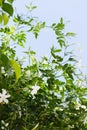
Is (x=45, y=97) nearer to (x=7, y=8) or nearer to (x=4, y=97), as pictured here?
(x=4, y=97)

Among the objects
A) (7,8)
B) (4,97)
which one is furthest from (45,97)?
(7,8)

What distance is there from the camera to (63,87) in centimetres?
310

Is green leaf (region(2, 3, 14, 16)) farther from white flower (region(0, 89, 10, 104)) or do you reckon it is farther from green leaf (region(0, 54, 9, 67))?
white flower (region(0, 89, 10, 104))

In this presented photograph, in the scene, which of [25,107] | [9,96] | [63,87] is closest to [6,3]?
[9,96]

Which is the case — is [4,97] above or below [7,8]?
below

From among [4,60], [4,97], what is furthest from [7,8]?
[4,97]

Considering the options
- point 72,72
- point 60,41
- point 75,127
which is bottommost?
point 75,127

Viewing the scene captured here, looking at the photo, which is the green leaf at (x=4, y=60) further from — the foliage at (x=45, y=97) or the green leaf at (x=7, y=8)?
the foliage at (x=45, y=97)

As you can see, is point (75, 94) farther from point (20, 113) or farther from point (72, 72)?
point (20, 113)

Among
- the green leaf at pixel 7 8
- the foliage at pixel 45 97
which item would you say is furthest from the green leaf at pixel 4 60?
the foliage at pixel 45 97

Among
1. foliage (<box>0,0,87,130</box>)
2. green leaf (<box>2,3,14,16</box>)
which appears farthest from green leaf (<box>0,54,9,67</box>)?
foliage (<box>0,0,87,130</box>)

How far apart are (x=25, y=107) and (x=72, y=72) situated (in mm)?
456

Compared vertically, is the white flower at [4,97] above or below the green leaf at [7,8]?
below

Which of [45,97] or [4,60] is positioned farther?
[45,97]
